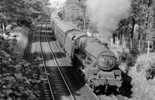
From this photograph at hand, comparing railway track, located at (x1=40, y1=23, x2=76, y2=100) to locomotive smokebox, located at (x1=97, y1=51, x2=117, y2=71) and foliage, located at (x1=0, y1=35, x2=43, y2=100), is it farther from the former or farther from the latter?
foliage, located at (x1=0, y1=35, x2=43, y2=100)

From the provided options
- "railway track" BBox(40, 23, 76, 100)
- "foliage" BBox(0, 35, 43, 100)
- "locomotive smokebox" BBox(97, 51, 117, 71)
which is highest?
"foliage" BBox(0, 35, 43, 100)

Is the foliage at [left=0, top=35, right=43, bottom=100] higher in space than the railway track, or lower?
higher

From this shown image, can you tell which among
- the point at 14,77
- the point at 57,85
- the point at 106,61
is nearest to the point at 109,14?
the point at 106,61

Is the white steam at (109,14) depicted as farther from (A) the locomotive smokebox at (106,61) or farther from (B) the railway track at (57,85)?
(B) the railway track at (57,85)

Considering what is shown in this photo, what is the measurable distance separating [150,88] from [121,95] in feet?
6.81

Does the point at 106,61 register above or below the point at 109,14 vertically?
below

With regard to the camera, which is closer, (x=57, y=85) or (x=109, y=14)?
(x=57, y=85)

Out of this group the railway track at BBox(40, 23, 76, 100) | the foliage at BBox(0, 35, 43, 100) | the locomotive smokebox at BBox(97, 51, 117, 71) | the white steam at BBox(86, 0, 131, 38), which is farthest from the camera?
the white steam at BBox(86, 0, 131, 38)

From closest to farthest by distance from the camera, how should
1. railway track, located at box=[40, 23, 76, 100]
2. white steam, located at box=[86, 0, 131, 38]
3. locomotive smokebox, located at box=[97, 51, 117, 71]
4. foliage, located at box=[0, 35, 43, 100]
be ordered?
foliage, located at box=[0, 35, 43, 100], locomotive smokebox, located at box=[97, 51, 117, 71], railway track, located at box=[40, 23, 76, 100], white steam, located at box=[86, 0, 131, 38]

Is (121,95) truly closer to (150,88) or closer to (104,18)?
(150,88)

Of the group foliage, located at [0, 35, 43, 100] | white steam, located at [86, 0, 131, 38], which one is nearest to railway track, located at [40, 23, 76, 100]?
white steam, located at [86, 0, 131, 38]

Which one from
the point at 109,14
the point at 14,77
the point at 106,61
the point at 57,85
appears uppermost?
the point at 109,14

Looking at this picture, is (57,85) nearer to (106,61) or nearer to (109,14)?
(106,61)

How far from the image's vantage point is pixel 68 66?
24312 mm
